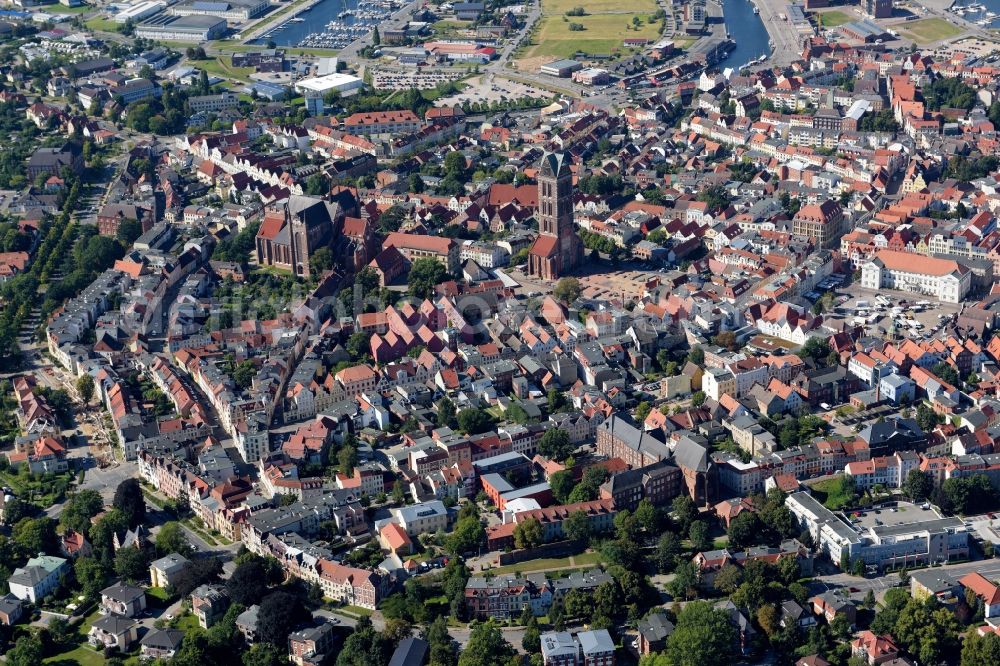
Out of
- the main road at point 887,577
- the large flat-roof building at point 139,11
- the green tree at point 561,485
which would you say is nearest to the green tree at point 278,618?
the green tree at point 561,485

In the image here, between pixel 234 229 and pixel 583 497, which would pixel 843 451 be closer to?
pixel 583 497

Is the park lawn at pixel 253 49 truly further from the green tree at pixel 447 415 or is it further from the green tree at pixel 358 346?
the green tree at pixel 447 415

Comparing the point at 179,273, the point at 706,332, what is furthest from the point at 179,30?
the point at 706,332

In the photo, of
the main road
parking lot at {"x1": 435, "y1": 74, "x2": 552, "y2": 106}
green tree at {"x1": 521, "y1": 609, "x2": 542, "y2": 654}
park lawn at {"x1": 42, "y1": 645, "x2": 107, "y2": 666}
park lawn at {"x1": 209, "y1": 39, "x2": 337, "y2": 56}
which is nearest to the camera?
green tree at {"x1": 521, "y1": 609, "x2": 542, "y2": 654}

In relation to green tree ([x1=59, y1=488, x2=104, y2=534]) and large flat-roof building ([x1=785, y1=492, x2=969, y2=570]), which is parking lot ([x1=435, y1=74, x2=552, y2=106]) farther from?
large flat-roof building ([x1=785, y1=492, x2=969, y2=570])

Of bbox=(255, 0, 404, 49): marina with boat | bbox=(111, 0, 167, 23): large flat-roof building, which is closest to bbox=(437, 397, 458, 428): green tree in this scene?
bbox=(255, 0, 404, 49): marina with boat

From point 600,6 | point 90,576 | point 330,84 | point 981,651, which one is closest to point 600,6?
point 600,6
